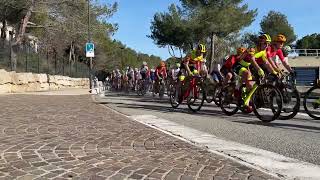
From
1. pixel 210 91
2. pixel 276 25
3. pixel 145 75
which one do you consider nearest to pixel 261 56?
pixel 210 91

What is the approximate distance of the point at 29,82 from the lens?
2558 cm

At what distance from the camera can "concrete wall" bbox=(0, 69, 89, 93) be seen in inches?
871

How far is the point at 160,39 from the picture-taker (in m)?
55.6

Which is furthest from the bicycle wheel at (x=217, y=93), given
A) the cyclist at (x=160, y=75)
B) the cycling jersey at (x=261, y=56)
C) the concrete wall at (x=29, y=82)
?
the concrete wall at (x=29, y=82)

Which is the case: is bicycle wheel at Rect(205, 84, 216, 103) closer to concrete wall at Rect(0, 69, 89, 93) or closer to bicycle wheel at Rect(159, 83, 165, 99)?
bicycle wheel at Rect(159, 83, 165, 99)

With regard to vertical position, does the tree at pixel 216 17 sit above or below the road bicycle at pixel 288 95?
above

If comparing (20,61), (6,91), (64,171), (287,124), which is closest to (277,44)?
(287,124)

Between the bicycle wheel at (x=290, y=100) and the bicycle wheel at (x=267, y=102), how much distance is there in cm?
11

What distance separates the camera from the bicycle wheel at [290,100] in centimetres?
975

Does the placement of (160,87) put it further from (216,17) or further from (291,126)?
(216,17)

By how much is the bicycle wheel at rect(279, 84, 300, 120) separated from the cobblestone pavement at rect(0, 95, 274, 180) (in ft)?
9.33

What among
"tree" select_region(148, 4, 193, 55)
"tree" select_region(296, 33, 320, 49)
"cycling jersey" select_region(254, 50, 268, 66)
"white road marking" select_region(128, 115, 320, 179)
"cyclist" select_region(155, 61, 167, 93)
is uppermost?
"tree" select_region(296, 33, 320, 49)

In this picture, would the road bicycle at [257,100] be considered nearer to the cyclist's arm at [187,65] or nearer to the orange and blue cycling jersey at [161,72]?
the cyclist's arm at [187,65]

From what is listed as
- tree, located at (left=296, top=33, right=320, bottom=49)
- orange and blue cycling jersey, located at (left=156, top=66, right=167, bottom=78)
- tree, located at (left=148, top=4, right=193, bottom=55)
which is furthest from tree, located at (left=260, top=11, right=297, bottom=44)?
orange and blue cycling jersey, located at (left=156, top=66, right=167, bottom=78)
